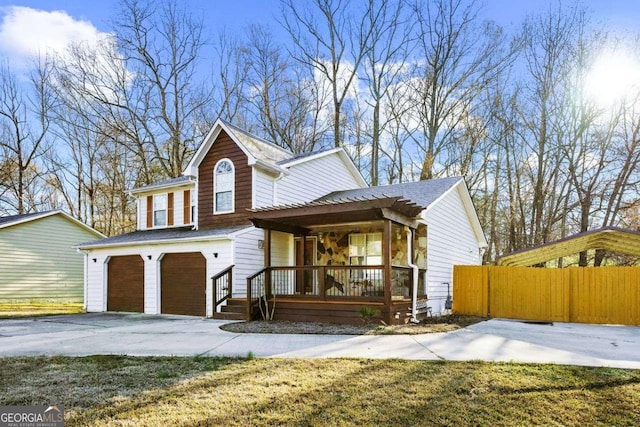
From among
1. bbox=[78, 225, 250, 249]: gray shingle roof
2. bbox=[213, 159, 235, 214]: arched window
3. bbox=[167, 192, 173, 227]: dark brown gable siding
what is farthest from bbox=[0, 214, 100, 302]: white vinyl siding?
bbox=[213, 159, 235, 214]: arched window

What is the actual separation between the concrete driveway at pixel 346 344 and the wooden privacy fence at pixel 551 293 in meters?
1.91

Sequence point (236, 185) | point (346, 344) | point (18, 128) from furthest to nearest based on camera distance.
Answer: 1. point (18, 128)
2. point (236, 185)
3. point (346, 344)

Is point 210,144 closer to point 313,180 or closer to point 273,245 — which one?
point 313,180

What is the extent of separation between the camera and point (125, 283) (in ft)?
49.9

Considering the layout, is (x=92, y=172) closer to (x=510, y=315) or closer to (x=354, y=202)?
(x=354, y=202)

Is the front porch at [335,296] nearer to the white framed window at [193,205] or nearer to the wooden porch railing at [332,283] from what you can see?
the wooden porch railing at [332,283]

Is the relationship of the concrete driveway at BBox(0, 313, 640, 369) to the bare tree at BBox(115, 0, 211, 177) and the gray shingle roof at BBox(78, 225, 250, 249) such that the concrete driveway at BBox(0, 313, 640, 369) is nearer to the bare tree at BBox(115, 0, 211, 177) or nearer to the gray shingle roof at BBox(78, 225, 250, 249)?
the gray shingle roof at BBox(78, 225, 250, 249)

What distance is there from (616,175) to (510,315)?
10.6m

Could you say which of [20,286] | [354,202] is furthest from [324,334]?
[20,286]

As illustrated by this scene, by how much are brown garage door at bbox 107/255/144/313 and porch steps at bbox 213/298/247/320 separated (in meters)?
4.01

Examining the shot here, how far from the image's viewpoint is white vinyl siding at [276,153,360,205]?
14.8 meters

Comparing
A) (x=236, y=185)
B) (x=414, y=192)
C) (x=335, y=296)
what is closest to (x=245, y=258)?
(x=236, y=185)

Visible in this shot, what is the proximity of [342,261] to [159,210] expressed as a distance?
8.06m

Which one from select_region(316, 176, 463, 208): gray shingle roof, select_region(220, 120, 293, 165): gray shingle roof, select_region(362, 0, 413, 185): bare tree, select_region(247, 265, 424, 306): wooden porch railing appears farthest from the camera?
select_region(362, 0, 413, 185): bare tree
